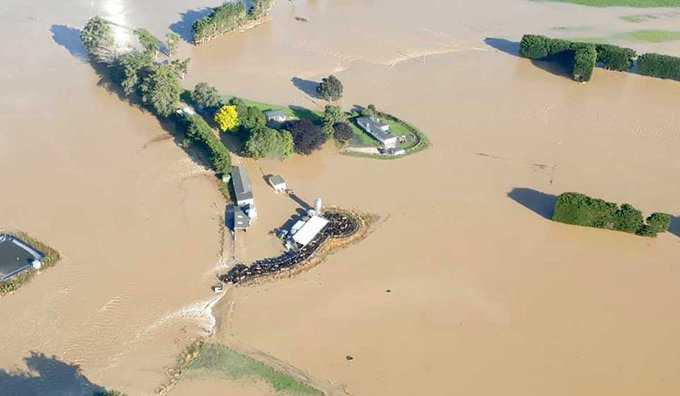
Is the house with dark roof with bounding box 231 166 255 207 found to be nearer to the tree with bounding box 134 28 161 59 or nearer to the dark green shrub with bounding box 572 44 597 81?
the tree with bounding box 134 28 161 59

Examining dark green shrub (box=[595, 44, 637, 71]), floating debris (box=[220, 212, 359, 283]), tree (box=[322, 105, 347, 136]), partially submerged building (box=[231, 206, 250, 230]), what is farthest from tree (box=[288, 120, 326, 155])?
dark green shrub (box=[595, 44, 637, 71])

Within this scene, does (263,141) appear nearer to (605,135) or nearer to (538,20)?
(605,135)

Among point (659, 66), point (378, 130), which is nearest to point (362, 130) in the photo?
point (378, 130)

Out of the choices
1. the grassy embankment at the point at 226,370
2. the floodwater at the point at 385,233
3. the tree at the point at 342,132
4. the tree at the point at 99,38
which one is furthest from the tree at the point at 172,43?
Result: the grassy embankment at the point at 226,370

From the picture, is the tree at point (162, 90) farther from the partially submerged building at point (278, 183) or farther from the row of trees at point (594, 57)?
the row of trees at point (594, 57)

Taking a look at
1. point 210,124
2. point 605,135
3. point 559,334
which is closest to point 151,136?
point 210,124

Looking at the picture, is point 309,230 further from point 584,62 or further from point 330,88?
point 584,62
